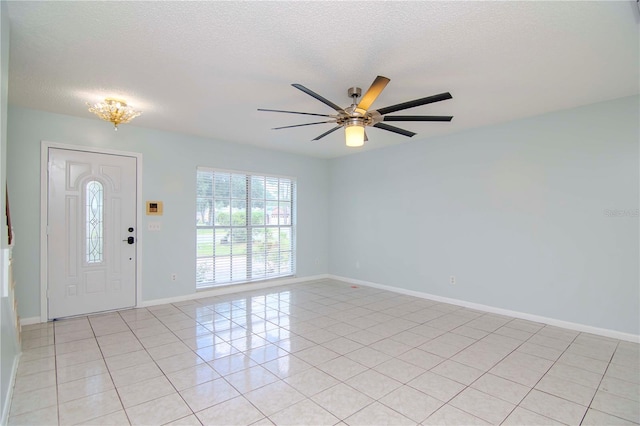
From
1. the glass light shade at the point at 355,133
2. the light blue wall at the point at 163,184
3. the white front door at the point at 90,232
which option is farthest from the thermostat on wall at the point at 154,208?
the glass light shade at the point at 355,133

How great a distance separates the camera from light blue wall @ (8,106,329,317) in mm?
3844

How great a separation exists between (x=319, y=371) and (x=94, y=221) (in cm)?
351

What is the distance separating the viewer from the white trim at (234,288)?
481 cm

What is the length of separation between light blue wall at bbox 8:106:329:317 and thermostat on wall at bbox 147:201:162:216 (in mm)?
70

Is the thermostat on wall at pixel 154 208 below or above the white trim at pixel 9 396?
above

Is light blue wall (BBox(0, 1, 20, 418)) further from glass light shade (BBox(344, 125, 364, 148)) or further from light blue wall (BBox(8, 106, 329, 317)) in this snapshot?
glass light shade (BBox(344, 125, 364, 148))

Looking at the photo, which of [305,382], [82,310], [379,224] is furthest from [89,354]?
[379,224]

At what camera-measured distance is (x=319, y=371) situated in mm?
2758

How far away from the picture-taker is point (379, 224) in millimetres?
5953

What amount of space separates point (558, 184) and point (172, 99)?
4.45m

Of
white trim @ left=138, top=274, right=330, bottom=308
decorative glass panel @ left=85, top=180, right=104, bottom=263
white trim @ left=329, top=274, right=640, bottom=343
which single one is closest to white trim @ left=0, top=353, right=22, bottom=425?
decorative glass panel @ left=85, top=180, right=104, bottom=263

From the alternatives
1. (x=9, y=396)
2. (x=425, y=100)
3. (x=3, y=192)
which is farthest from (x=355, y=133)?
(x=9, y=396)

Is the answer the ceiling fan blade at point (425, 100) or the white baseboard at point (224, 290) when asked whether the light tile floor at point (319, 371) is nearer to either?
the white baseboard at point (224, 290)

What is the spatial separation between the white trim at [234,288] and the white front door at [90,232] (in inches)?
14.7
